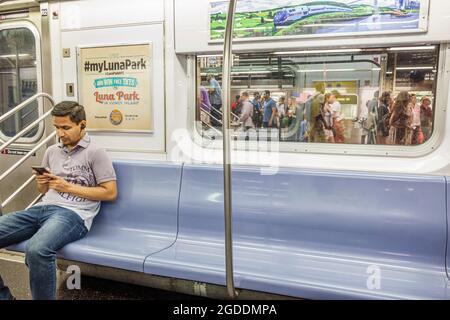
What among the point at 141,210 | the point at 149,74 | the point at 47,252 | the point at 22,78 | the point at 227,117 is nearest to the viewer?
the point at 227,117

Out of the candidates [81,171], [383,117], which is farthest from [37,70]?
[383,117]

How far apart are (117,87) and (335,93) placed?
184cm

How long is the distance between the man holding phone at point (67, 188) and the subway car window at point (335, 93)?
3.29ft

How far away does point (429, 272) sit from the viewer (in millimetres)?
2188

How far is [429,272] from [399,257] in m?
0.18

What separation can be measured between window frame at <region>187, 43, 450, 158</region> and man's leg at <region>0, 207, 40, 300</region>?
134 centimetres

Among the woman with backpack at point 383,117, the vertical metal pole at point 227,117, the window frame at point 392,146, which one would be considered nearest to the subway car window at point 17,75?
the window frame at point 392,146

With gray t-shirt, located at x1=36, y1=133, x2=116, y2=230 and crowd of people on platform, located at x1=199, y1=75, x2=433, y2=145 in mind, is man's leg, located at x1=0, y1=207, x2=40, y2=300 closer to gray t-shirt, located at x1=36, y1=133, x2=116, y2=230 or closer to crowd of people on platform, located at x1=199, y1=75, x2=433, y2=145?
gray t-shirt, located at x1=36, y1=133, x2=116, y2=230

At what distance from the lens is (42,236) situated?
2.31 m

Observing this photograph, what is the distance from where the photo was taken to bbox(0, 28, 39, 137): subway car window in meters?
3.74

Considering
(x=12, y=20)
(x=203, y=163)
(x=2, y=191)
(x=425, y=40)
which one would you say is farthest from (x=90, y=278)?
(x=425, y=40)

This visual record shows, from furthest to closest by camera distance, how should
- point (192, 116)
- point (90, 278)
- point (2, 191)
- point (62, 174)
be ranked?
point (2, 191)
point (192, 116)
point (90, 278)
point (62, 174)

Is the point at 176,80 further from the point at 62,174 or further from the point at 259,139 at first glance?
the point at 62,174

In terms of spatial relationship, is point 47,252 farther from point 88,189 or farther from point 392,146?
point 392,146
